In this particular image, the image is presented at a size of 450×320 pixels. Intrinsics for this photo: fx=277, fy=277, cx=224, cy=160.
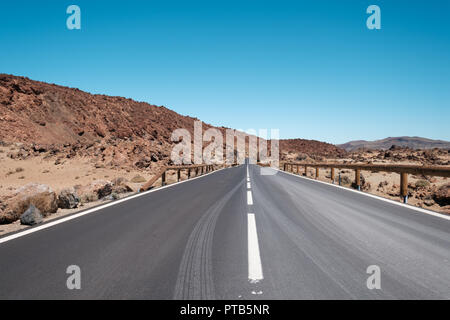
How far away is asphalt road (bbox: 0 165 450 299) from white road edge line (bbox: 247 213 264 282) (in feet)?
0.05

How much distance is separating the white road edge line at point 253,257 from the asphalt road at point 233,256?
0.02 meters

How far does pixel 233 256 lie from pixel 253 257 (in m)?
0.27

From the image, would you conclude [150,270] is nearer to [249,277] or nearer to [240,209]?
[249,277]

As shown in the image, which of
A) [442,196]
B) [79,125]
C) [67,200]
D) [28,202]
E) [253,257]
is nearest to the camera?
[253,257]

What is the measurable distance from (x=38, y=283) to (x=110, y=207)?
471 centimetres

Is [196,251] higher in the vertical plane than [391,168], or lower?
lower

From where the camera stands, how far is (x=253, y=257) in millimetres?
3662

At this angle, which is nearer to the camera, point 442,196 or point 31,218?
point 31,218

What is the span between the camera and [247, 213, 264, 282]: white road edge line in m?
3.09

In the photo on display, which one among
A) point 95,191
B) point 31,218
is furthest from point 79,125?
point 31,218

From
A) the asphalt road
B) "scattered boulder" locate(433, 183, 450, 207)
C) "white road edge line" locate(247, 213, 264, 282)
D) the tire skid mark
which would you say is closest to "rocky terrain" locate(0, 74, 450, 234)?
"scattered boulder" locate(433, 183, 450, 207)

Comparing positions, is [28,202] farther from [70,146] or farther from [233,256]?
[70,146]

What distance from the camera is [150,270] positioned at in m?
3.23
